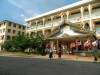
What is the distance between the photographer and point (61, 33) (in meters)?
24.4

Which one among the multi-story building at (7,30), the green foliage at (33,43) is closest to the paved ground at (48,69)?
the green foliage at (33,43)

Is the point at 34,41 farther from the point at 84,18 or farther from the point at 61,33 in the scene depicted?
the point at 84,18

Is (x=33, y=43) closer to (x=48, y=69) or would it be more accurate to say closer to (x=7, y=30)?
(x=48, y=69)

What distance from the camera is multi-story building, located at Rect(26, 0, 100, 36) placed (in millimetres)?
30117

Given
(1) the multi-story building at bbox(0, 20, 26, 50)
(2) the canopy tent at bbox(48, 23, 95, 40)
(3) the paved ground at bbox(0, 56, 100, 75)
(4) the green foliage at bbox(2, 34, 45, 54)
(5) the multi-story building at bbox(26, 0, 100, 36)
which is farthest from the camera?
(1) the multi-story building at bbox(0, 20, 26, 50)

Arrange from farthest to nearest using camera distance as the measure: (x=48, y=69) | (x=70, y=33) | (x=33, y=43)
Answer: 1. (x=33, y=43)
2. (x=70, y=33)
3. (x=48, y=69)

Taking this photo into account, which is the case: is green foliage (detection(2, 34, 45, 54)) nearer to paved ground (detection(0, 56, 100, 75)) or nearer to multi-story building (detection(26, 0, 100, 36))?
multi-story building (detection(26, 0, 100, 36))

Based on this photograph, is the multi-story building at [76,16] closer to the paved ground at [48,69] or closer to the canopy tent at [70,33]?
the canopy tent at [70,33]

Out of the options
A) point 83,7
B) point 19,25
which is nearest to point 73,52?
point 83,7

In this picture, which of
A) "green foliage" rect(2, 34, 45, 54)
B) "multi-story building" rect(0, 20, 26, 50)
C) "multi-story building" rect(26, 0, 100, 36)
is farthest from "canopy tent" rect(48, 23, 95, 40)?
"multi-story building" rect(0, 20, 26, 50)

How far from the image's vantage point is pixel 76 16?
113ft

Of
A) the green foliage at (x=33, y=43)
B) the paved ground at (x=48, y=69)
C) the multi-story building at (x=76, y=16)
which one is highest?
the multi-story building at (x=76, y=16)

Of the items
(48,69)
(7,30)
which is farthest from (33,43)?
(7,30)

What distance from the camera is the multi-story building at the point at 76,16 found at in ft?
98.8
